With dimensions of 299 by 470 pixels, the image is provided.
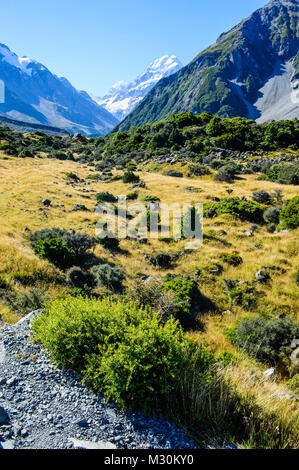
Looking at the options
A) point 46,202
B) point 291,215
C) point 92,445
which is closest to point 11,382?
point 92,445

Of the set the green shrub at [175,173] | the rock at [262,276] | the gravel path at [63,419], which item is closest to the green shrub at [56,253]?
the gravel path at [63,419]

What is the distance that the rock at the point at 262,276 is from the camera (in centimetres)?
1347

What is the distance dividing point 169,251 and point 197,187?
16.2 metres

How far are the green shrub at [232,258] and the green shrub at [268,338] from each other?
613cm

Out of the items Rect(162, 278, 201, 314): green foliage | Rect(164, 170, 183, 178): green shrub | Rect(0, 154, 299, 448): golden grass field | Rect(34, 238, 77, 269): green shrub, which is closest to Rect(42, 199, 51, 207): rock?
Rect(0, 154, 299, 448): golden grass field

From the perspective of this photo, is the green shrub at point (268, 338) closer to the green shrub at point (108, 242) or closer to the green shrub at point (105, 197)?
the green shrub at point (108, 242)

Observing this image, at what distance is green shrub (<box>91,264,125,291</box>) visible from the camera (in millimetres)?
13039

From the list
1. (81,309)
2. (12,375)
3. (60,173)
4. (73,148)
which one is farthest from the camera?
(73,148)

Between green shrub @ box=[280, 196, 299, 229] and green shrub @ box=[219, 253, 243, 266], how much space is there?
5866 millimetres

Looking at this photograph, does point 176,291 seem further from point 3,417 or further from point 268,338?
point 3,417

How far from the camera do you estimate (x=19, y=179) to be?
114 feet

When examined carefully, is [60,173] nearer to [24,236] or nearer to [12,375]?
[24,236]

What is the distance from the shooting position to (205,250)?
1750 cm
